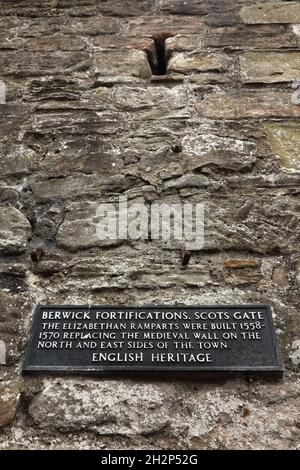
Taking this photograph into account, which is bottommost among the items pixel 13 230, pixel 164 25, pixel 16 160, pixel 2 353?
pixel 2 353

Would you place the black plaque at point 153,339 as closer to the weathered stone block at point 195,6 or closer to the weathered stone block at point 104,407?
the weathered stone block at point 104,407

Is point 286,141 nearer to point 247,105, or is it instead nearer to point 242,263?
point 247,105

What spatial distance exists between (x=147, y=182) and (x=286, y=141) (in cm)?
74

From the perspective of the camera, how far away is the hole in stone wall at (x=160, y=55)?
320 cm

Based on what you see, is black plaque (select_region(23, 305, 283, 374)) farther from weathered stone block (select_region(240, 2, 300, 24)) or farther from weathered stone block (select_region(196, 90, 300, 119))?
weathered stone block (select_region(240, 2, 300, 24))

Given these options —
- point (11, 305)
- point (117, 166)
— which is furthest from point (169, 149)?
point (11, 305)

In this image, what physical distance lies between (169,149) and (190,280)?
79 centimetres

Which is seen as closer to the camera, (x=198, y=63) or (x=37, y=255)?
(x=37, y=255)

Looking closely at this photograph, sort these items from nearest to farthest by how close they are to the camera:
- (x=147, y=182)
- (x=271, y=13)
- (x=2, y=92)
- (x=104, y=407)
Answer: (x=104, y=407) < (x=147, y=182) < (x=2, y=92) < (x=271, y=13)

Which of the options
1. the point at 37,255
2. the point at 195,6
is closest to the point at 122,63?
the point at 195,6

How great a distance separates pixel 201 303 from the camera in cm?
195

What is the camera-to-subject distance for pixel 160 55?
329 cm

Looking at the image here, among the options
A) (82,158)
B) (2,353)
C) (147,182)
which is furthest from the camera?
(82,158)

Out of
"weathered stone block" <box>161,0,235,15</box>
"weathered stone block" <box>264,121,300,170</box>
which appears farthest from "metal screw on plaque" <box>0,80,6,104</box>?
"weathered stone block" <box>264,121,300,170</box>
